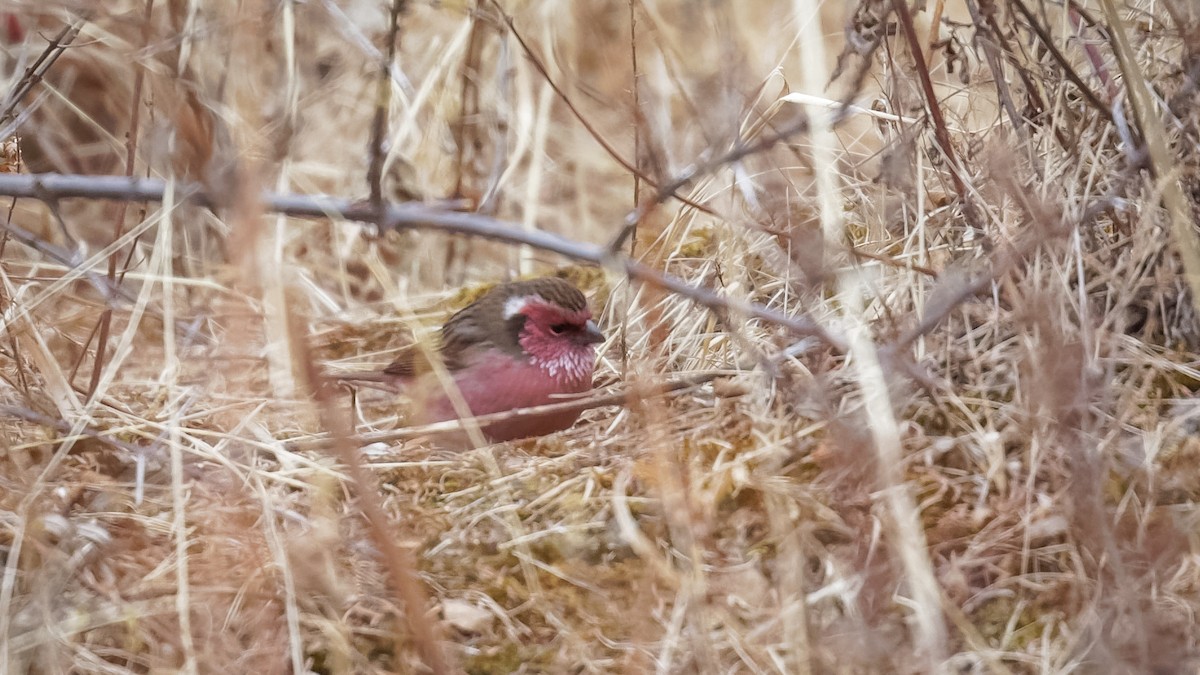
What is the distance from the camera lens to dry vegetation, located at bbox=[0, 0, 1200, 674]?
2115 millimetres

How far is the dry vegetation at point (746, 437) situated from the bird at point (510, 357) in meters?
0.21

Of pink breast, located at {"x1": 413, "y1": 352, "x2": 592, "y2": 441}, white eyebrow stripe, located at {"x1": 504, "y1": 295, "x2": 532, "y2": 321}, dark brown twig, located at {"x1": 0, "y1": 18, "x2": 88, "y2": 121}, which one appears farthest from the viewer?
white eyebrow stripe, located at {"x1": 504, "y1": 295, "x2": 532, "y2": 321}

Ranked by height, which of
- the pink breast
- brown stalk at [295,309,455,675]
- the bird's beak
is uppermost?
the bird's beak

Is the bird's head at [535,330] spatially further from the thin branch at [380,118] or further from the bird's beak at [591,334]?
the thin branch at [380,118]

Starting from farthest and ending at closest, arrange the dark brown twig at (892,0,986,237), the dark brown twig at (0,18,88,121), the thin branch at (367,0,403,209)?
the dark brown twig at (0,18,88,121) → the dark brown twig at (892,0,986,237) → the thin branch at (367,0,403,209)

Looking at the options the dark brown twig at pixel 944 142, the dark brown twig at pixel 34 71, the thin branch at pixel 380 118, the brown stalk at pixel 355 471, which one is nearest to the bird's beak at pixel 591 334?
the dark brown twig at pixel 944 142

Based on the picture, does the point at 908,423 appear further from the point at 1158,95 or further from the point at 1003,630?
the point at 1158,95

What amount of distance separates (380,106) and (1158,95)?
203cm

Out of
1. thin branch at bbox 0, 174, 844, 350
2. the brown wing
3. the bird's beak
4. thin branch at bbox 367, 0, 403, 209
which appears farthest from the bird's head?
thin branch at bbox 367, 0, 403, 209

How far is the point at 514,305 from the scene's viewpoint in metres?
4.01

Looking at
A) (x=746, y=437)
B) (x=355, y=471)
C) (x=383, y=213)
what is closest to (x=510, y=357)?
(x=746, y=437)

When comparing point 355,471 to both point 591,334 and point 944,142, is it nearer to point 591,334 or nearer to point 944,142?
point 944,142

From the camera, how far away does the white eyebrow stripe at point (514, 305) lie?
399 centimetres

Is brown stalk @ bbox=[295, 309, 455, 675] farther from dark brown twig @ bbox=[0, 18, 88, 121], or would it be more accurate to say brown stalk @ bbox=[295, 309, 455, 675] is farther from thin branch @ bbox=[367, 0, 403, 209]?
dark brown twig @ bbox=[0, 18, 88, 121]
